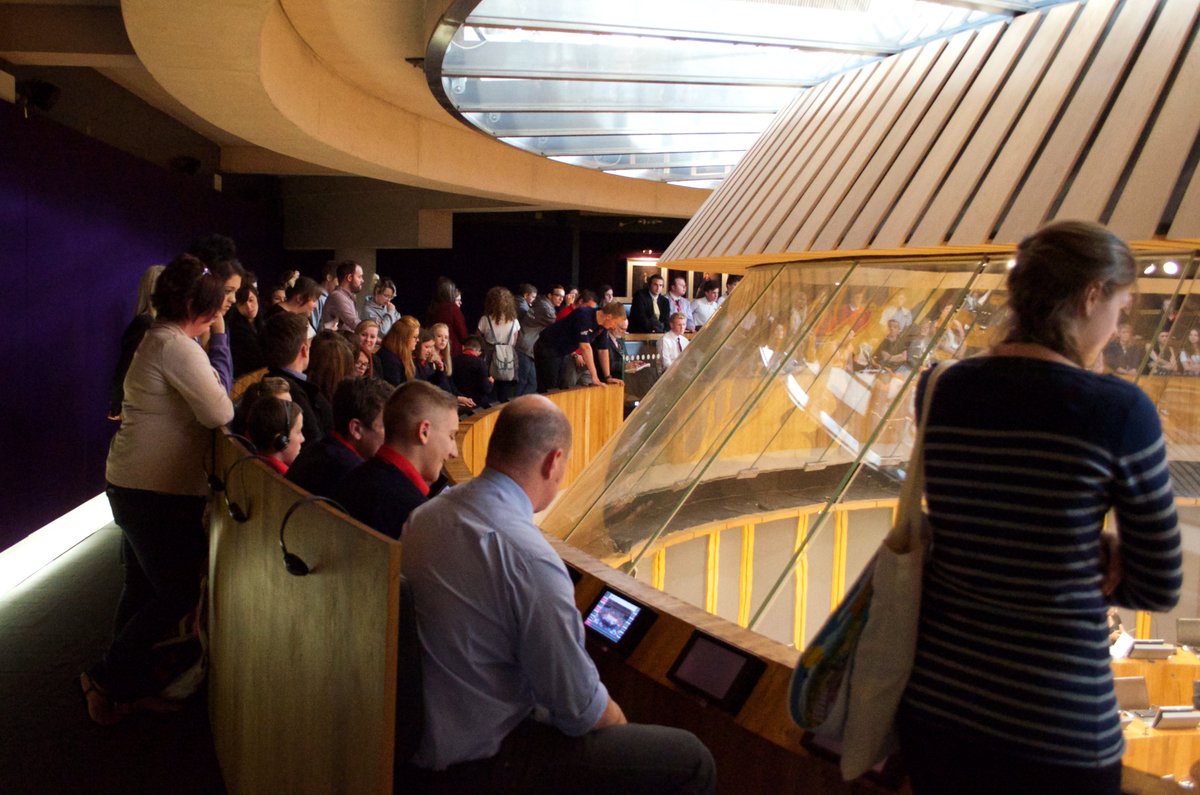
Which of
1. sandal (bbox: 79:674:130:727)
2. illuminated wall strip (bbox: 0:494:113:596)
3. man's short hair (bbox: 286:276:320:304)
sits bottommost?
illuminated wall strip (bbox: 0:494:113:596)

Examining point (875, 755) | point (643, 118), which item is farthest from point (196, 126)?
point (875, 755)

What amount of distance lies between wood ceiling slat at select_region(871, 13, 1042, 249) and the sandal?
10.8 ft

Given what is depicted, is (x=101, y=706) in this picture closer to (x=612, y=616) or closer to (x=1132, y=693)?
(x=612, y=616)

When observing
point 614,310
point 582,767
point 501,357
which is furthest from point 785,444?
point 614,310

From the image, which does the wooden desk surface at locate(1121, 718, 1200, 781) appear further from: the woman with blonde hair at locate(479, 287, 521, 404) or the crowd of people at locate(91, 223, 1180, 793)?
the woman with blonde hair at locate(479, 287, 521, 404)

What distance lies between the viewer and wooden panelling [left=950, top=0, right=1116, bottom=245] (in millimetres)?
3178

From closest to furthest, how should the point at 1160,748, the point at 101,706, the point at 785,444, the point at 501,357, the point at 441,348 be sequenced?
1. the point at 1160,748
2. the point at 101,706
3. the point at 785,444
4. the point at 441,348
5. the point at 501,357

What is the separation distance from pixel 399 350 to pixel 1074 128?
4.47m

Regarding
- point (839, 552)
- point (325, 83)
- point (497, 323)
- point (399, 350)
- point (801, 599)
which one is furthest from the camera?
point (497, 323)

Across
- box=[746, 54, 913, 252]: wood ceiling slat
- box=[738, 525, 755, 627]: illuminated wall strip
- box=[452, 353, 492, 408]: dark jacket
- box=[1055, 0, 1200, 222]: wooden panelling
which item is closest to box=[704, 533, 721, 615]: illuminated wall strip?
box=[738, 525, 755, 627]: illuminated wall strip

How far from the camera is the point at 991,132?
3.42 meters

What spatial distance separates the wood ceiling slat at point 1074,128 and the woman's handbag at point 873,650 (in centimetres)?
159

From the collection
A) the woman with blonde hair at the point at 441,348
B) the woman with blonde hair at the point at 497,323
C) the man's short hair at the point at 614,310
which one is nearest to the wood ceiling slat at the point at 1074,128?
the woman with blonde hair at the point at 441,348

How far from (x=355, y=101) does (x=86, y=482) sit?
13.4 ft
